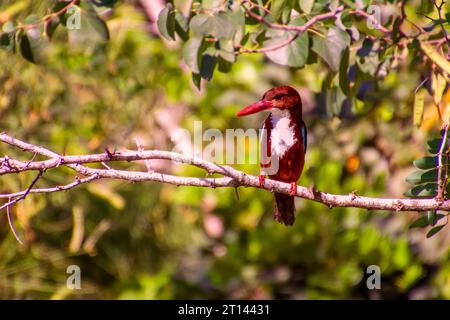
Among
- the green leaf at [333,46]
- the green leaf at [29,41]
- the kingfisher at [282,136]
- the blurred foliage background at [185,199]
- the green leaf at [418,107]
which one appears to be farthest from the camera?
the blurred foliage background at [185,199]

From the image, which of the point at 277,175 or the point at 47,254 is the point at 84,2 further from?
the point at 47,254

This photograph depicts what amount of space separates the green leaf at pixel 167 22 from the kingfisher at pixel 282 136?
622 millimetres

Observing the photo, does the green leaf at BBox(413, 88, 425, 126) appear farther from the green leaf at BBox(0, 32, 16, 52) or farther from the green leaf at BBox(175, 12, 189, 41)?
the green leaf at BBox(0, 32, 16, 52)

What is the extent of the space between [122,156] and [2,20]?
7.86 ft

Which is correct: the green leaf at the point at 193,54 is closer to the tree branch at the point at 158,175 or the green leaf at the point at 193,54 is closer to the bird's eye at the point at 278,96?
the tree branch at the point at 158,175

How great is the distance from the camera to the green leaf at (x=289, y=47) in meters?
2.82

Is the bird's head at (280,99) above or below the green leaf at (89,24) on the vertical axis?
below

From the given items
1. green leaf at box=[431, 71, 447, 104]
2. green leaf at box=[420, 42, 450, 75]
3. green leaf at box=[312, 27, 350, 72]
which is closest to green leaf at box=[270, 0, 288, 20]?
green leaf at box=[312, 27, 350, 72]

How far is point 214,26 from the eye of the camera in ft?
8.85

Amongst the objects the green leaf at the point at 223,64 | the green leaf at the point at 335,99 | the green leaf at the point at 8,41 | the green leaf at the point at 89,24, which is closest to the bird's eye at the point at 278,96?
the green leaf at the point at 335,99

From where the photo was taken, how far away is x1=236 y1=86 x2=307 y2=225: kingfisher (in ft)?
10.9

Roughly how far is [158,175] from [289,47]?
0.79 m

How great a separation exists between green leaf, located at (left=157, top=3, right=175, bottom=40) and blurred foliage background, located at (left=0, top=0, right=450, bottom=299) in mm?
1023

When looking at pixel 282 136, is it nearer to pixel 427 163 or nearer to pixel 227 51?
pixel 227 51
